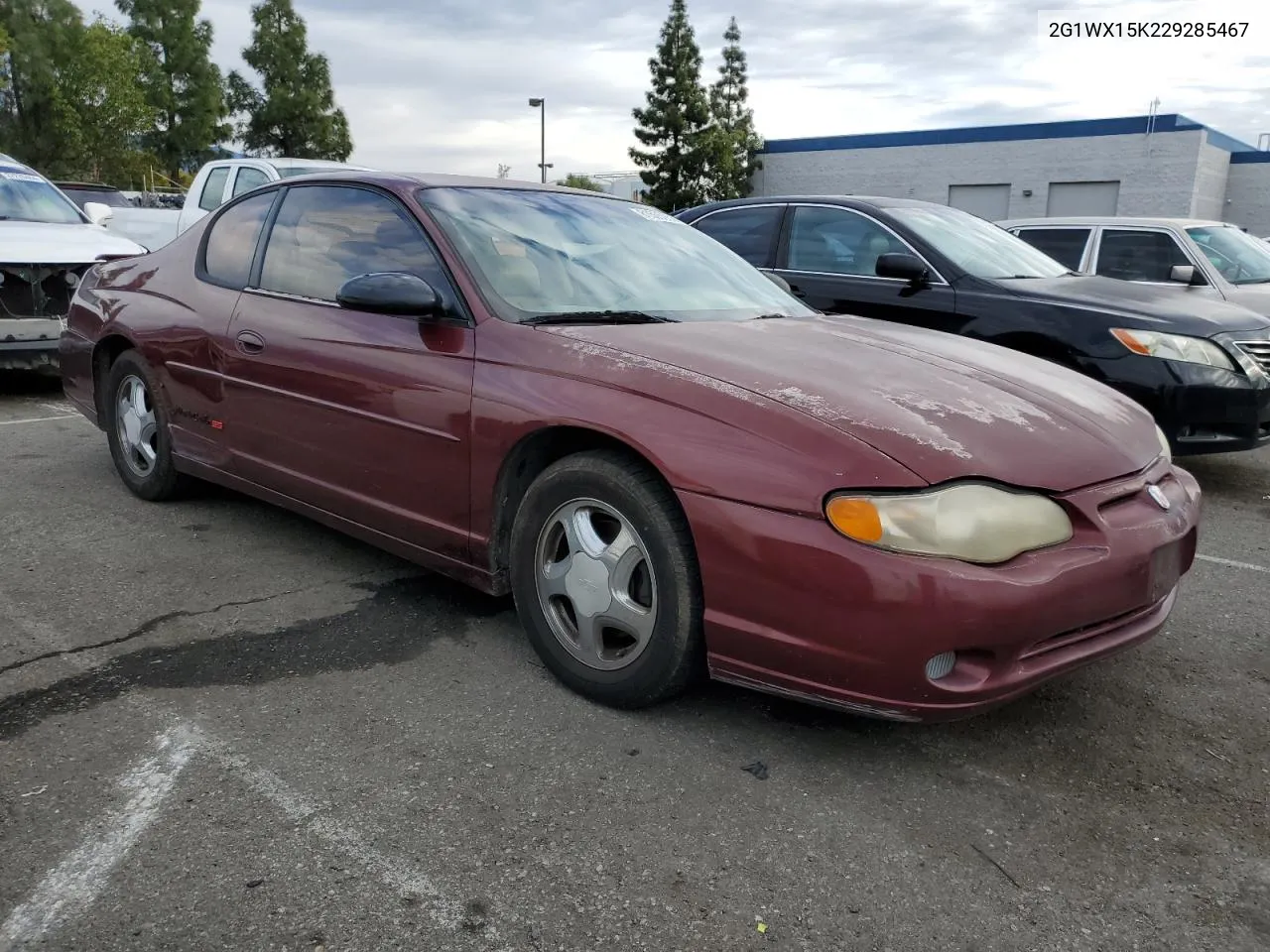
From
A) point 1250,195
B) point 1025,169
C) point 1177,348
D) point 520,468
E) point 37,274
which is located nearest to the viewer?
point 520,468

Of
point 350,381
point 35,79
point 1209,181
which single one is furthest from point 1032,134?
point 35,79

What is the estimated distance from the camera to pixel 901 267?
233 inches

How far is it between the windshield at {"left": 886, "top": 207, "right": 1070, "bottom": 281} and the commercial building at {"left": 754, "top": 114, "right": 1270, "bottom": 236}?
90.0ft

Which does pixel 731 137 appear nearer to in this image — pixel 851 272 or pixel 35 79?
pixel 35 79

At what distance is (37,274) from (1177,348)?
740cm

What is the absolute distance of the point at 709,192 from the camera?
43.4 metres

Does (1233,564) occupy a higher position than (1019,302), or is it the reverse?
(1019,302)

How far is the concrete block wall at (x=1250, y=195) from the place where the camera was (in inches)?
1294

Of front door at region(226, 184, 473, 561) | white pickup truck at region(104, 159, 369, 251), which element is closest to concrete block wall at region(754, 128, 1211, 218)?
white pickup truck at region(104, 159, 369, 251)

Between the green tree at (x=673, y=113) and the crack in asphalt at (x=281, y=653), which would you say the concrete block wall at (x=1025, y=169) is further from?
the crack in asphalt at (x=281, y=653)

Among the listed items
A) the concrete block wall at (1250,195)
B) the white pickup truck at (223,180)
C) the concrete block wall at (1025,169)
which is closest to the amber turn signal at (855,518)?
the white pickup truck at (223,180)

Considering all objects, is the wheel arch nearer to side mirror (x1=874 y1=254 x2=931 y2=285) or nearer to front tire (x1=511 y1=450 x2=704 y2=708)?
front tire (x1=511 y1=450 x2=704 y2=708)

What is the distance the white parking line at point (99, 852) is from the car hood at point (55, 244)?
6026 millimetres

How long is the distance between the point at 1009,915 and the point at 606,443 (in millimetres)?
1515
